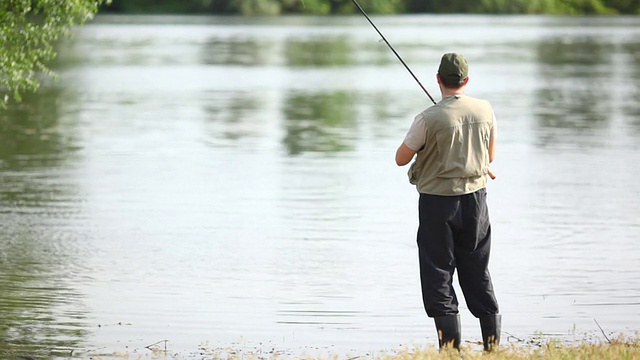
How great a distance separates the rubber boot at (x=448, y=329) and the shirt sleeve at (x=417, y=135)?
93 cm

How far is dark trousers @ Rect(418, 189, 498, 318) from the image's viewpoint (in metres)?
7.05

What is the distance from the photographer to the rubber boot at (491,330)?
7.23m

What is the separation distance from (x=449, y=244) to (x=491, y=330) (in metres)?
0.58

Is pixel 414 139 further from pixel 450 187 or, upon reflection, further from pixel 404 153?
pixel 450 187

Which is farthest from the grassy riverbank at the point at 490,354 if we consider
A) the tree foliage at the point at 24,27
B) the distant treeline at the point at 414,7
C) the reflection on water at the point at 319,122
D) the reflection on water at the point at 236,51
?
the distant treeline at the point at 414,7

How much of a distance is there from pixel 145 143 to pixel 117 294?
33.5 feet

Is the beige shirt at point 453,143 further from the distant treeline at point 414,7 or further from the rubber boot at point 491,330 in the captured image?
the distant treeline at point 414,7

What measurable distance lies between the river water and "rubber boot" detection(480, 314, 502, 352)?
0.85m

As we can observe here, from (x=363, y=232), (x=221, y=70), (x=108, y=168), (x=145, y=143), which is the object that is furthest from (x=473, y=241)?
(x=221, y=70)

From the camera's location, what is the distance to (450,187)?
7.04 metres

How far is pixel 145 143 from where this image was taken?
1956 centimetres

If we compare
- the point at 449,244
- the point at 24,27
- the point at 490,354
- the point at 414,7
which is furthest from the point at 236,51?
the point at 414,7

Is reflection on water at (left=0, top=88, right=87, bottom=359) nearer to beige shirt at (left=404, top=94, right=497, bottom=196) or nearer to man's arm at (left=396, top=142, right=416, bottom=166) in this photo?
man's arm at (left=396, top=142, right=416, bottom=166)

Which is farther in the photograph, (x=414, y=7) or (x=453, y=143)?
(x=414, y=7)
